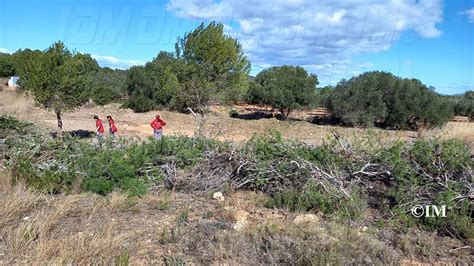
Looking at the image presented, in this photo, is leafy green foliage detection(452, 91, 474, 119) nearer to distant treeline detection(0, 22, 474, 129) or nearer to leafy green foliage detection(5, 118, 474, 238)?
distant treeline detection(0, 22, 474, 129)

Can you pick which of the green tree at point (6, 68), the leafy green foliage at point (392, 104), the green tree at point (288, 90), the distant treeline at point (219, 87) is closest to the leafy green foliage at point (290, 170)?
the distant treeline at point (219, 87)

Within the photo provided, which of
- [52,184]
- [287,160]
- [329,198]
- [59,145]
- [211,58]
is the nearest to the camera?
[329,198]

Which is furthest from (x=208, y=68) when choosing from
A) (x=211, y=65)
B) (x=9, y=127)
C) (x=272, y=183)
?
(x=272, y=183)

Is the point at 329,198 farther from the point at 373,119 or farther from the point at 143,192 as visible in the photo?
the point at 373,119

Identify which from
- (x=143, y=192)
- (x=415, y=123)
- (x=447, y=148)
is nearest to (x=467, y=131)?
(x=447, y=148)

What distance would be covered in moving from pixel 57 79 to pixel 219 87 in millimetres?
7743

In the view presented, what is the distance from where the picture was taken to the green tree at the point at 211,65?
21297 mm

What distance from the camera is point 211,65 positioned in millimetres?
21250

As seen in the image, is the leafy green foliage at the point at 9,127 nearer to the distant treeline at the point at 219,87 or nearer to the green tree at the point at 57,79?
the distant treeline at the point at 219,87

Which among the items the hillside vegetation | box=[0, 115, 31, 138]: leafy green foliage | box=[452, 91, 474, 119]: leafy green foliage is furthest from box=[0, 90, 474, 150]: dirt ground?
box=[452, 91, 474, 119]: leafy green foliage

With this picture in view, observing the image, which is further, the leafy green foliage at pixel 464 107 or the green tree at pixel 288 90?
the leafy green foliage at pixel 464 107

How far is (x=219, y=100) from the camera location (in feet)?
72.2

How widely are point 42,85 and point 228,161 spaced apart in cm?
1208

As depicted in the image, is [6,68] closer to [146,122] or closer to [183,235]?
[146,122]
